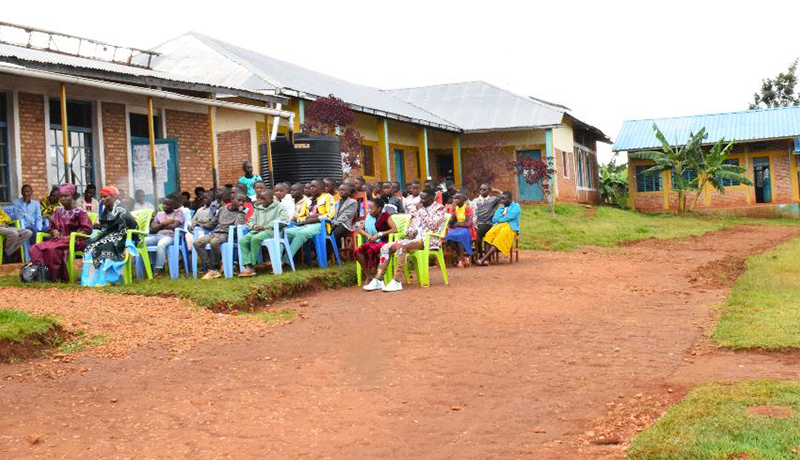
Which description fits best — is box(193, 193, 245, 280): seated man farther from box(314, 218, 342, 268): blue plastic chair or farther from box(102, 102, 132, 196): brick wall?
box(102, 102, 132, 196): brick wall

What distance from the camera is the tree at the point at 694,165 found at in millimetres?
28922

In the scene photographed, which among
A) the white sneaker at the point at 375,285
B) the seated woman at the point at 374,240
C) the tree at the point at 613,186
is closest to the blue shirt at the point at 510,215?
the seated woman at the point at 374,240

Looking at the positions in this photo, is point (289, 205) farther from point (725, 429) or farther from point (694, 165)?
point (694, 165)

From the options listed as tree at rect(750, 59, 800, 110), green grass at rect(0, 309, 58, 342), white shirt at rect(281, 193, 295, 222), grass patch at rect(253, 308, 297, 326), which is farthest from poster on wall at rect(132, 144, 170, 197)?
tree at rect(750, 59, 800, 110)

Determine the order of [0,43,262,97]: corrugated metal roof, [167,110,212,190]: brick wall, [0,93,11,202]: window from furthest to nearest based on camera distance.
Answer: [167,110,212,190]: brick wall < [0,93,11,202]: window < [0,43,262,97]: corrugated metal roof

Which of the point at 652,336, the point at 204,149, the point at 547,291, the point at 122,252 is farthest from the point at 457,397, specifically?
the point at 204,149

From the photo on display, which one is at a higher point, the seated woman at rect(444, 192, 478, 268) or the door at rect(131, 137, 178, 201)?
the door at rect(131, 137, 178, 201)

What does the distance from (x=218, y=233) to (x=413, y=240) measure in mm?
2570

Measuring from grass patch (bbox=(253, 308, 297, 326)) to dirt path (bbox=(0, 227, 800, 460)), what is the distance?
254 millimetres

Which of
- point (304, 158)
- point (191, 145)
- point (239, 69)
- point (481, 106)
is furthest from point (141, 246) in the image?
point (481, 106)

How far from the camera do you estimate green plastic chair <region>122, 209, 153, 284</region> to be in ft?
33.5

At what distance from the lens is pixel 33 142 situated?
13156mm

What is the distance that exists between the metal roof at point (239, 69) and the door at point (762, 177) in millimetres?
14896

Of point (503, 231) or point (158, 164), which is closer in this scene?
point (503, 231)
